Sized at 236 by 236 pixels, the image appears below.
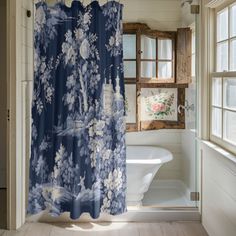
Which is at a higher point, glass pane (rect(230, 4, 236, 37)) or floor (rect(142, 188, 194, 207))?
glass pane (rect(230, 4, 236, 37))

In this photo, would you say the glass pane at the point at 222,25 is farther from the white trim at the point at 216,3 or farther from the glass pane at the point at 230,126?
the glass pane at the point at 230,126

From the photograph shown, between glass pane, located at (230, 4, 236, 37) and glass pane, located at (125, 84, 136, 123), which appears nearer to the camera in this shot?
glass pane, located at (230, 4, 236, 37)

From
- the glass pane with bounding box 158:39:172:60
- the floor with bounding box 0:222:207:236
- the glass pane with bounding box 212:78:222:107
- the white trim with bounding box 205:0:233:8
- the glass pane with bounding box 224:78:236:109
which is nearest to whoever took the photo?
the glass pane with bounding box 224:78:236:109

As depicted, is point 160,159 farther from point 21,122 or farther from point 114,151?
point 21,122

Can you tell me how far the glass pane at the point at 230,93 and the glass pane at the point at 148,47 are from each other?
4.94 feet

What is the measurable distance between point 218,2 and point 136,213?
2034 mm

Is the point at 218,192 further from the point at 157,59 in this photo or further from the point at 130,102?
the point at 157,59

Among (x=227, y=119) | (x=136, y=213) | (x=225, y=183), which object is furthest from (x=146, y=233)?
(x=227, y=119)

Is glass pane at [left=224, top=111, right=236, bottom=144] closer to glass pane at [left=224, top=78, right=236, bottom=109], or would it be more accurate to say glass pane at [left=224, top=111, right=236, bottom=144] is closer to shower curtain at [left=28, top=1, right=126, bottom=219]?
glass pane at [left=224, top=78, right=236, bottom=109]

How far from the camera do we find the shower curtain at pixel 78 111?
3.48 m

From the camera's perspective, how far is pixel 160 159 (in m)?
4.19

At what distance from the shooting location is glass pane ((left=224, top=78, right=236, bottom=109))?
299 cm

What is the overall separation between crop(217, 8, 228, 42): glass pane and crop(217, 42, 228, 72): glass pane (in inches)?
2.5

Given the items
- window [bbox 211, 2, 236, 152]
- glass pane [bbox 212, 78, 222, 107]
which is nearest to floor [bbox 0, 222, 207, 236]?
window [bbox 211, 2, 236, 152]
